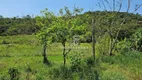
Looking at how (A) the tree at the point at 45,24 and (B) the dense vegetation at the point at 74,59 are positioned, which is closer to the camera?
(B) the dense vegetation at the point at 74,59

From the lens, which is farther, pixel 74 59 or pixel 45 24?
pixel 45 24

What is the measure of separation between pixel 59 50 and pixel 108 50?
1159cm

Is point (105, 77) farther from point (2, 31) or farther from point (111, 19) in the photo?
point (2, 31)

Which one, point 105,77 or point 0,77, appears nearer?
point 0,77

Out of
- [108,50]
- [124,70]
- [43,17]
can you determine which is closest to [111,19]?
[108,50]

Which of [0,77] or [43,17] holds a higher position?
[43,17]

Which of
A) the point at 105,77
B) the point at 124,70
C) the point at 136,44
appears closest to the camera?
the point at 105,77

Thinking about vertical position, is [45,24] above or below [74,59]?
above

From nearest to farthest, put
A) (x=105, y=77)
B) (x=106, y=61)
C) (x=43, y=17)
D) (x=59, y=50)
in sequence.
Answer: (x=105, y=77) → (x=106, y=61) → (x=43, y=17) → (x=59, y=50)

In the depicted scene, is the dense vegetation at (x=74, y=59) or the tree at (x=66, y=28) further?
the tree at (x=66, y=28)

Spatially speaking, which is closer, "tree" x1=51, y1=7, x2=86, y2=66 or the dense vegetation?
the dense vegetation

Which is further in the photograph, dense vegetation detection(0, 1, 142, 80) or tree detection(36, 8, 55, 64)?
tree detection(36, 8, 55, 64)

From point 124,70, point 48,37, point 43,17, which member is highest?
point 43,17

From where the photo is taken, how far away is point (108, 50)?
22.0 metres
